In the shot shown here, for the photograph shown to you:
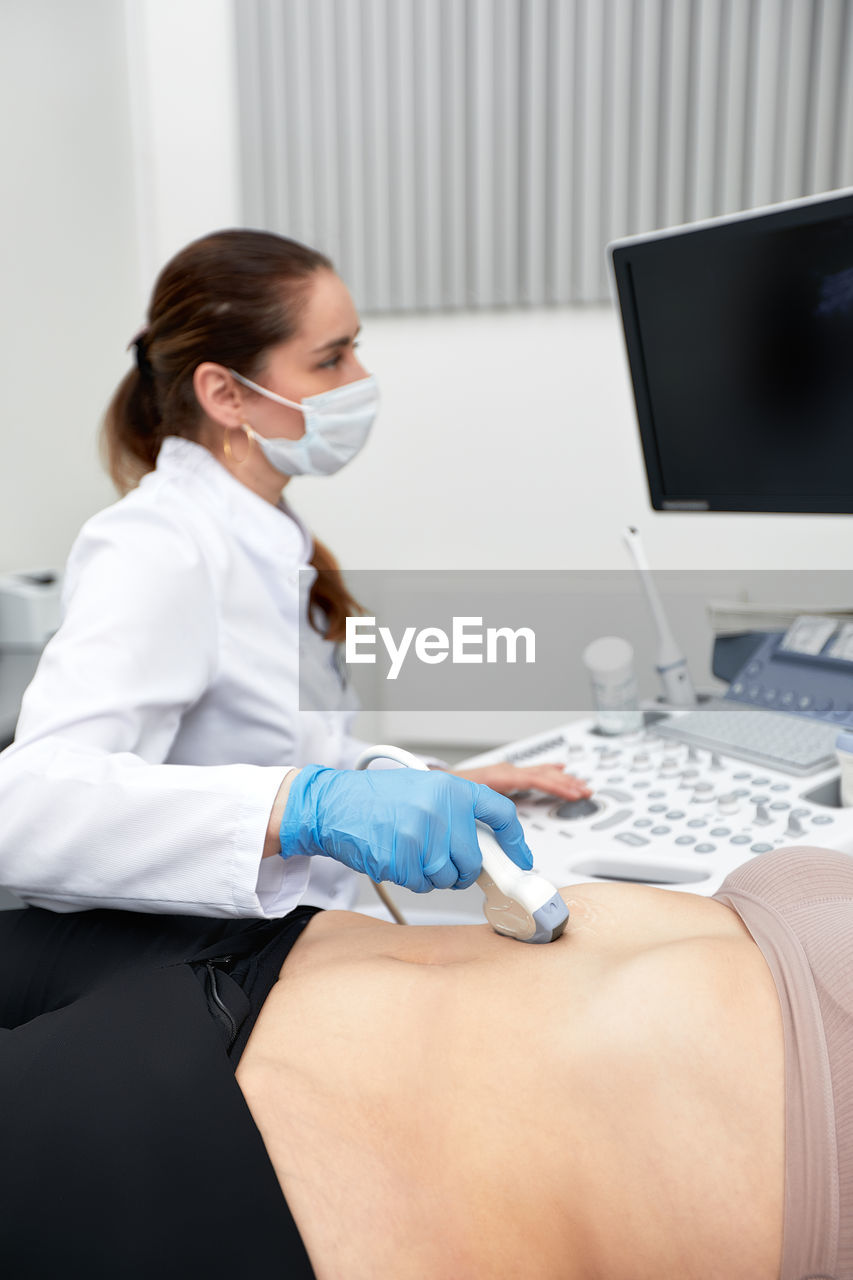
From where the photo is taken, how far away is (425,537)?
273cm

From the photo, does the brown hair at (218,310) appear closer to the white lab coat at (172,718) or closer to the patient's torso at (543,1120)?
the white lab coat at (172,718)

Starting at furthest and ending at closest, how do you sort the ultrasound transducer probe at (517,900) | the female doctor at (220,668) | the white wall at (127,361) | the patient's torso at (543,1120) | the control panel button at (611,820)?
the white wall at (127,361)
the control panel button at (611,820)
the female doctor at (220,668)
the ultrasound transducer probe at (517,900)
the patient's torso at (543,1120)

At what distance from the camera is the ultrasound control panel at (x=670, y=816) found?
1.11 m

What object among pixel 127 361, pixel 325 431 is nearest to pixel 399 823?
pixel 325 431

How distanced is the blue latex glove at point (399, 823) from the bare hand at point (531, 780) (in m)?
0.36

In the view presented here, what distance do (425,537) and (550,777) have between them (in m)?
1.51

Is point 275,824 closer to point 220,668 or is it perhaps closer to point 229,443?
point 220,668

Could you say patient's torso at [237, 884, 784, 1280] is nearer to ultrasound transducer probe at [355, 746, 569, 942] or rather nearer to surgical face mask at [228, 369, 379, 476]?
ultrasound transducer probe at [355, 746, 569, 942]

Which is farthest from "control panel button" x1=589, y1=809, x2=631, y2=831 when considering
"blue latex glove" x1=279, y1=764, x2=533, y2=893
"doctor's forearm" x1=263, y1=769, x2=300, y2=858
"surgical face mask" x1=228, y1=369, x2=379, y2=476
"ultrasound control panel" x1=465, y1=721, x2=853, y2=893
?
"surgical face mask" x1=228, y1=369, x2=379, y2=476

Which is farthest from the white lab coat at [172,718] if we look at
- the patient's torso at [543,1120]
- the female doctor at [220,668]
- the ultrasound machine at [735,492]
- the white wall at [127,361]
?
the white wall at [127,361]

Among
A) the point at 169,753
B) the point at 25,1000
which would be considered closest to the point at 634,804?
the point at 169,753

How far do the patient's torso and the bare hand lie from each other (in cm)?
52

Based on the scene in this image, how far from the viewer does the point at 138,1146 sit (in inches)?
26.5

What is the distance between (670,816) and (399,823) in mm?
482
